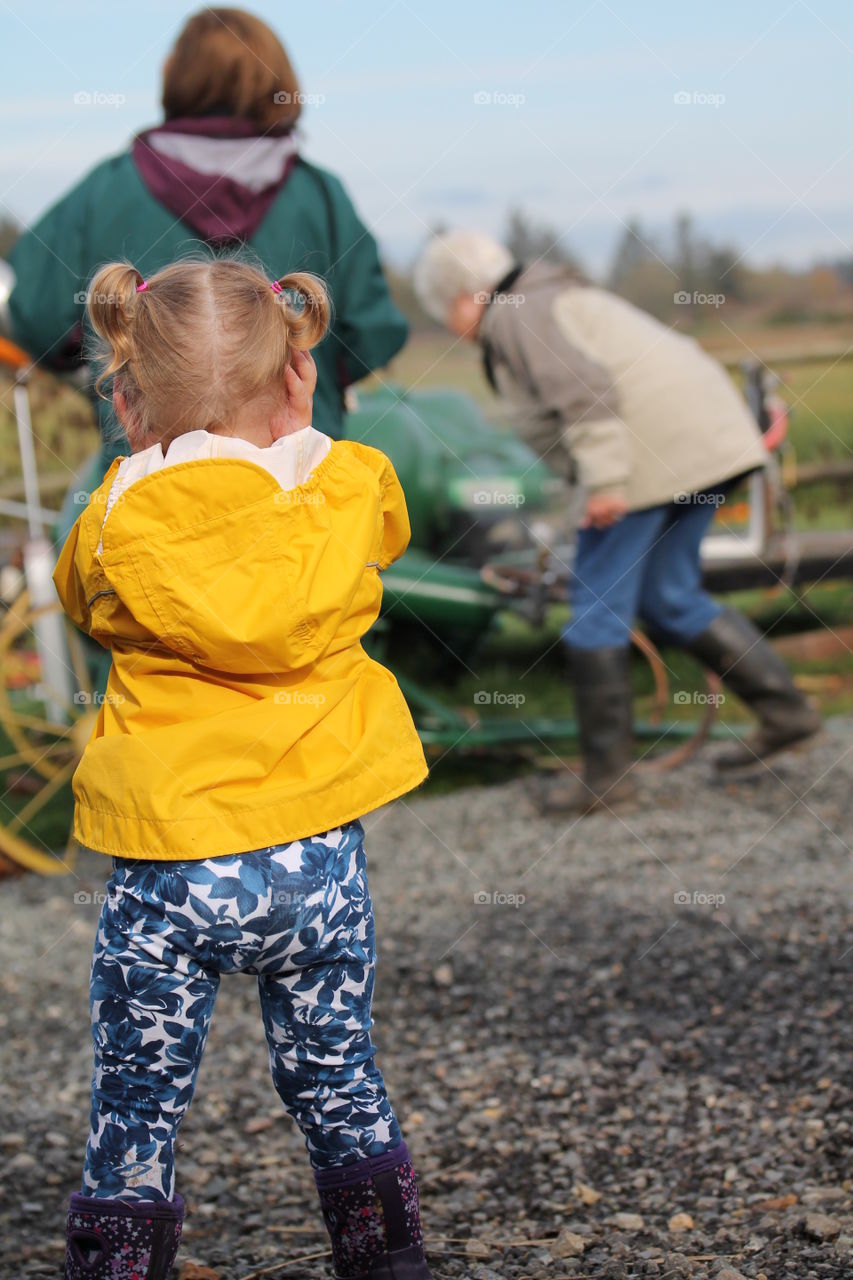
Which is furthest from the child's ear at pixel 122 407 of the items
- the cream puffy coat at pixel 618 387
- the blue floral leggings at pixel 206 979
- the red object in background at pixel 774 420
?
the red object in background at pixel 774 420

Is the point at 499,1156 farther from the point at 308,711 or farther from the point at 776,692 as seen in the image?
the point at 776,692

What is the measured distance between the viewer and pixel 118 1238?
1552 mm

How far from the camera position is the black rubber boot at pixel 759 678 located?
4.39 meters

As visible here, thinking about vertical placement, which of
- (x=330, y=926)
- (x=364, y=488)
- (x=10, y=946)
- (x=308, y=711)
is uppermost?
(x=364, y=488)

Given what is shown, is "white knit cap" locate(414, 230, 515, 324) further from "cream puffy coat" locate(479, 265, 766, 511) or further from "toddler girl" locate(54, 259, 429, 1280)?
"toddler girl" locate(54, 259, 429, 1280)

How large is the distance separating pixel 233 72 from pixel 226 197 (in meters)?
0.27

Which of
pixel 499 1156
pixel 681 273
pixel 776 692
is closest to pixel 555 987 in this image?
pixel 499 1156

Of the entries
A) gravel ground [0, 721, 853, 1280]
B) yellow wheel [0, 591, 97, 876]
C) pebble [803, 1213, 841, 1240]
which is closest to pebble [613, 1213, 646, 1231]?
gravel ground [0, 721, 853, 1280]

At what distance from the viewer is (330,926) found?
5.18ft

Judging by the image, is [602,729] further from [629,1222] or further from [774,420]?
[629,1222]

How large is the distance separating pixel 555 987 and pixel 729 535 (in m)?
3.96

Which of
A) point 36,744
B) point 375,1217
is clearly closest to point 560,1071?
point 375,1217

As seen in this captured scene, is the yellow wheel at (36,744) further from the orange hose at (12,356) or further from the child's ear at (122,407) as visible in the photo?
the child's ear at (122,407)

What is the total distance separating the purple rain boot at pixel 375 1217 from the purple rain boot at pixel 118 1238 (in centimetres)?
20
